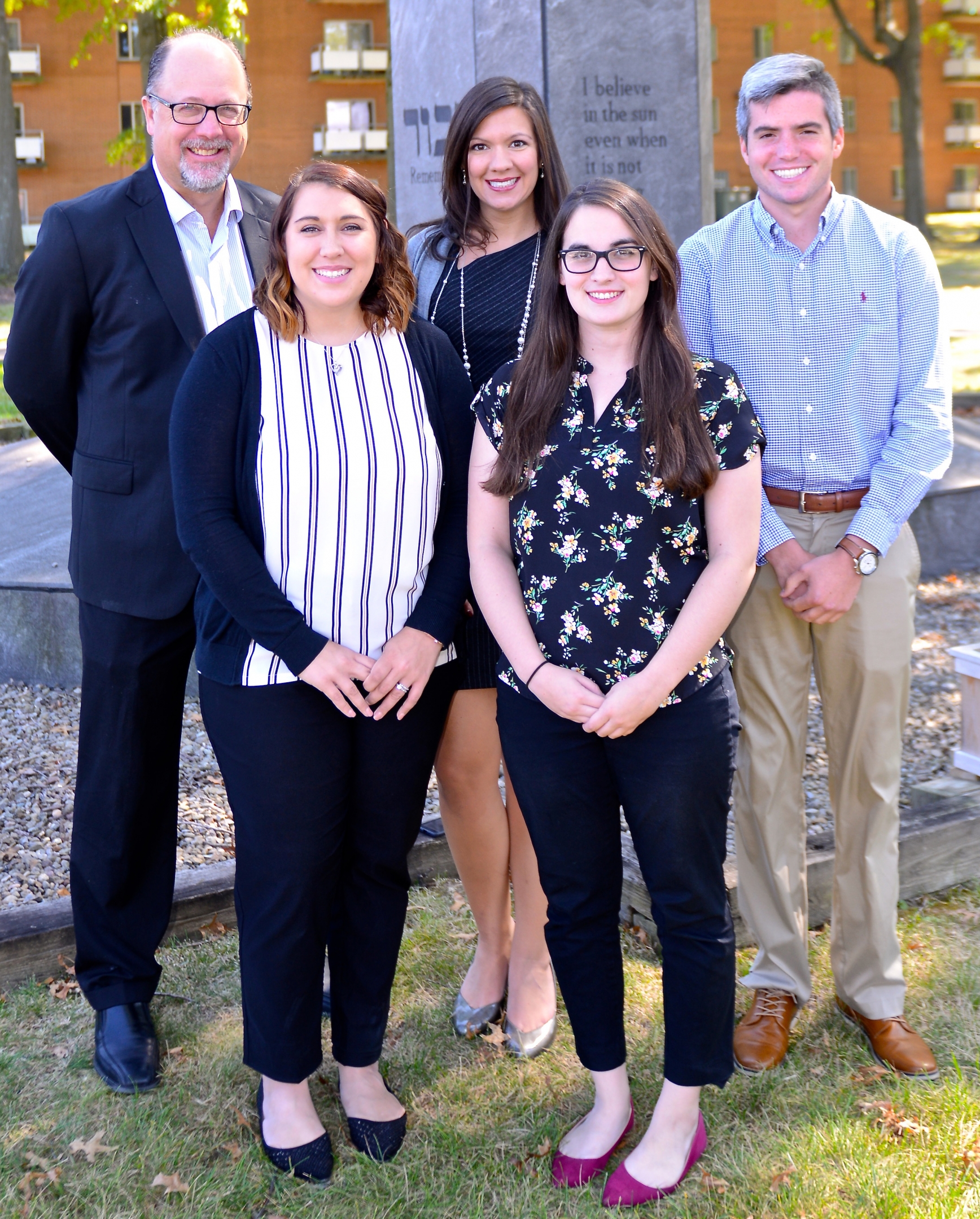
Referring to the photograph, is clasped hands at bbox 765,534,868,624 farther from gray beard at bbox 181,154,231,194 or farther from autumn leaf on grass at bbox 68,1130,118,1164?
autumn leaf on grass at bbox 68,1130,118,1164

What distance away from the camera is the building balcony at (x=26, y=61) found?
1153 inches

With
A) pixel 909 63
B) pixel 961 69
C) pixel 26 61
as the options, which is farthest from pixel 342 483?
pixel 961 69

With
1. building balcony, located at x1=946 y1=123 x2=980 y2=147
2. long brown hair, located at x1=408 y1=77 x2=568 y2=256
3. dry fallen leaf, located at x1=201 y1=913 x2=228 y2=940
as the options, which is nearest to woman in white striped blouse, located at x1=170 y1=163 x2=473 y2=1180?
long brown hair, located at x1=408 y1=77 x2=568 y2=256

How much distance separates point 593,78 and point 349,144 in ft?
89.1

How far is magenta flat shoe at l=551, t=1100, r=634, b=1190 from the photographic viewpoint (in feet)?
9.04

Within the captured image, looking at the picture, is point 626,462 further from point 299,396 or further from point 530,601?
point 299,396

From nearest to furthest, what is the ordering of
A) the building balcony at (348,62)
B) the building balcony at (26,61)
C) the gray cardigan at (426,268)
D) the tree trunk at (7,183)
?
the gray cardigan at (426,268) < the tree trunk at (7,183) < the building balcony at (26,61) < the building balcony at (348,62)

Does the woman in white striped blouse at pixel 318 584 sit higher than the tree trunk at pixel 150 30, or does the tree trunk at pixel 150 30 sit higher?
the tree trunk at pixel 150 30

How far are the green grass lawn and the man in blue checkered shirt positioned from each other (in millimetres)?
183

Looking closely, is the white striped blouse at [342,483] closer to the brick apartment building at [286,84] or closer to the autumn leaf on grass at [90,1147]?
the autumn leaf on grass at [90,1147]

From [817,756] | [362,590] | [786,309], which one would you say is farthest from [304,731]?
[817,756]

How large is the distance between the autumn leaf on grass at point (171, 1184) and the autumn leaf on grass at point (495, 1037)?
33.7 inches

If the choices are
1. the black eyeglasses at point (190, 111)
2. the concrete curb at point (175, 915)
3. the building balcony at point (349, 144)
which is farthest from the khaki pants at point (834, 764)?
the building balcony at point (349, 144)

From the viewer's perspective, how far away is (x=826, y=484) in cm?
311
